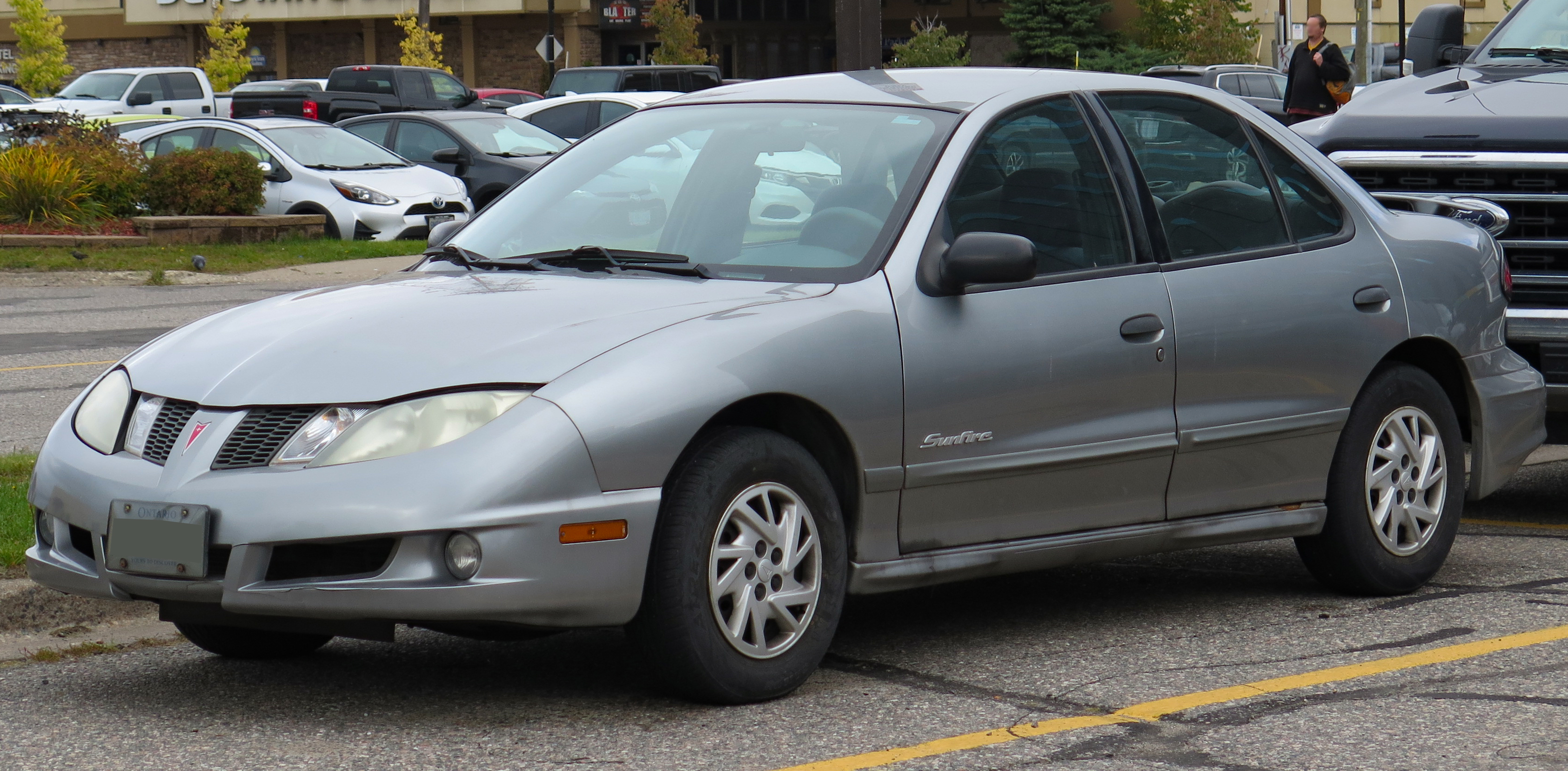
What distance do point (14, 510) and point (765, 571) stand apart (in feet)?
10.1

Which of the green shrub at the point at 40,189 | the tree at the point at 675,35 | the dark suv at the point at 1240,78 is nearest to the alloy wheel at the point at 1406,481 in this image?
the green shrub at the point at 40,189

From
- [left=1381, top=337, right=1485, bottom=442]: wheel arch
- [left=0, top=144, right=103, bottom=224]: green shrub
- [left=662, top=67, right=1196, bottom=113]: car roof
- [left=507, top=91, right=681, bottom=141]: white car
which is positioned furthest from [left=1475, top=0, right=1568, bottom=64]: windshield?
[left=507, top=91, right=681, bottom=141]: white car

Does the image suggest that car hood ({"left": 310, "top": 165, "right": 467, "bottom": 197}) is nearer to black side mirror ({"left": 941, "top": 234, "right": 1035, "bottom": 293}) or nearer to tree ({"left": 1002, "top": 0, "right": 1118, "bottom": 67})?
black side mirror ({"left": 941, "top": 234, "right": 1035, "bottom": 293})

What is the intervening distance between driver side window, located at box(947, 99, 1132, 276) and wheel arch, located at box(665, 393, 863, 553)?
733 mm

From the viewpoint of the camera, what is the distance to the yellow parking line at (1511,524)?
7.49m

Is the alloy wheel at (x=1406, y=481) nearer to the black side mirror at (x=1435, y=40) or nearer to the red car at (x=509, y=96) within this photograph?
the black side mirror at (x=1435, y=40)

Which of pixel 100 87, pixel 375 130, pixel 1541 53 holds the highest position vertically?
pixel 100 87

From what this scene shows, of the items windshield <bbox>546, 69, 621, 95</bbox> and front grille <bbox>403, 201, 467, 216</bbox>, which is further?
windshield <bbox>546, 69, 621, 95</bbox>

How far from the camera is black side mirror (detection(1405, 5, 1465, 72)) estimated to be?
31.6 ft

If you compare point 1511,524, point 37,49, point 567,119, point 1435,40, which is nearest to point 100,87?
point 37,49

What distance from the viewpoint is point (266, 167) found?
20.7 meters

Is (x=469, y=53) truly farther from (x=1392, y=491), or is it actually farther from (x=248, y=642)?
(x=248, y=642)

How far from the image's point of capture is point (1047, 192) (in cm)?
552

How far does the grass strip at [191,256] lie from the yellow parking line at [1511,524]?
13.2m
